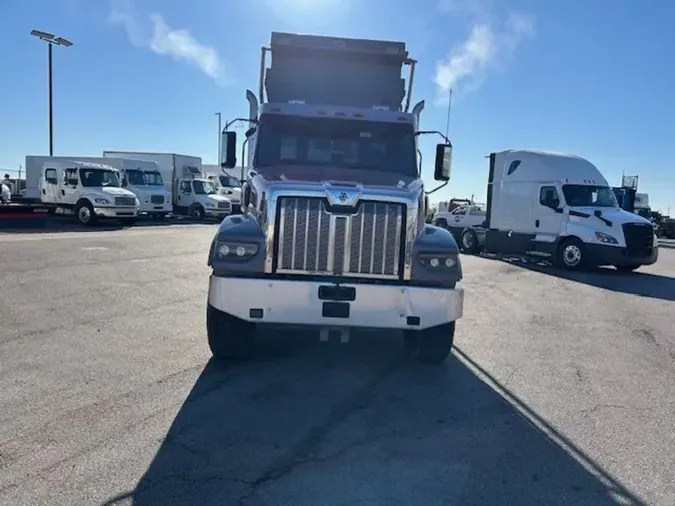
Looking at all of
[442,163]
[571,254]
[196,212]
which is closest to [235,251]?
[442,163]

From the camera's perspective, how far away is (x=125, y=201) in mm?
23969

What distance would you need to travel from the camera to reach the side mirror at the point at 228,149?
8.02m

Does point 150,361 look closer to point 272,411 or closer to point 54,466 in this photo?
point 272,411

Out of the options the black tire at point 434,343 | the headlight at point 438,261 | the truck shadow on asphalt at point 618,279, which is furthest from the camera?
the truck shadow on asphalt at point 618,279

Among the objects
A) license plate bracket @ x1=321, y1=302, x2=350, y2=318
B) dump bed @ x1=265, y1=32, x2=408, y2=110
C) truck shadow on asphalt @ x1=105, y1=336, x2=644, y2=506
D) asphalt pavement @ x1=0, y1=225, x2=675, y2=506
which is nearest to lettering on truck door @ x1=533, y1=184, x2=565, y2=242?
asphalt pavement @ x1=0, y1=225, x2=675, y2=506

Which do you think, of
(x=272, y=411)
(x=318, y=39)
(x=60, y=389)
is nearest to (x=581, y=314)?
(x=318, y=39)

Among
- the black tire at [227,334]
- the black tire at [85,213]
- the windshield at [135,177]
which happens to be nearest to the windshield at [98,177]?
the black tire at [85,213]

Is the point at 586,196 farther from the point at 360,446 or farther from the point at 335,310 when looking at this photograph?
the point at 360,446

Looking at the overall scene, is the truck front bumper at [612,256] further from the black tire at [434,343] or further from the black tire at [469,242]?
the black tire at [434,343]

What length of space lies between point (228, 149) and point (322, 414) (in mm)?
4743

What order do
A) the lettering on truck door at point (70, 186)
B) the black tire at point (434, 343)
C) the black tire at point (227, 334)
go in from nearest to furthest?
the black tire at point (227, 334) → the black tire at point (434, 343) → the lettering on truck door at point (70, 186)

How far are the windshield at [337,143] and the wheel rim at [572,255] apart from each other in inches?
409

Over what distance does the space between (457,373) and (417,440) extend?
176 centimetres

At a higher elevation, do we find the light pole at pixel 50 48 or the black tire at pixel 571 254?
the light pole at pixel 50 48
